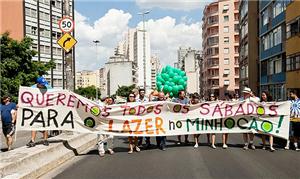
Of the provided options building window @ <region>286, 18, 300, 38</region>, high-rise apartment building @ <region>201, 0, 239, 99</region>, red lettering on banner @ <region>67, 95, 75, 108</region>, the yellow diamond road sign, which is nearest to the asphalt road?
Answer: red lettering on banner @ <region>67, 95, 75, 108</region>

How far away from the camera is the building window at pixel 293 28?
110ft

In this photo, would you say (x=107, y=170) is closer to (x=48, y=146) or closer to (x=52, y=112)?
(x=48, y=146)

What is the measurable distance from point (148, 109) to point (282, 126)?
13.3ft

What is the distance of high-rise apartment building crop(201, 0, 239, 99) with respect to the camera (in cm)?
9862

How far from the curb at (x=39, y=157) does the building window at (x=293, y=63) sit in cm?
2554

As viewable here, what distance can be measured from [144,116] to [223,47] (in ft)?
298

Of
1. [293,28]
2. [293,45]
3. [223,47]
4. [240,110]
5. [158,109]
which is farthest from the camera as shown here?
[223,47]

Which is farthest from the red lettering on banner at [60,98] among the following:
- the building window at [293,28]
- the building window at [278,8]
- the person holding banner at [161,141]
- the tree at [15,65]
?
the building window at [278,8]

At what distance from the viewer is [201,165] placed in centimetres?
944

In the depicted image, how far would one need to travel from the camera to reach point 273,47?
43.8 m

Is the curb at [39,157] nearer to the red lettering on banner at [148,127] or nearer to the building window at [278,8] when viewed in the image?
the red lettering on banner at [148,127]

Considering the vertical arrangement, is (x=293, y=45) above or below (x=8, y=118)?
above

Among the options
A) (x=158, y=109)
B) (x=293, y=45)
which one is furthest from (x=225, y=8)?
(x=158, y=109)

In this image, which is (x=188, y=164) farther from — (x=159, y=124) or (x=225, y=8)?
(x=225, y=8)
